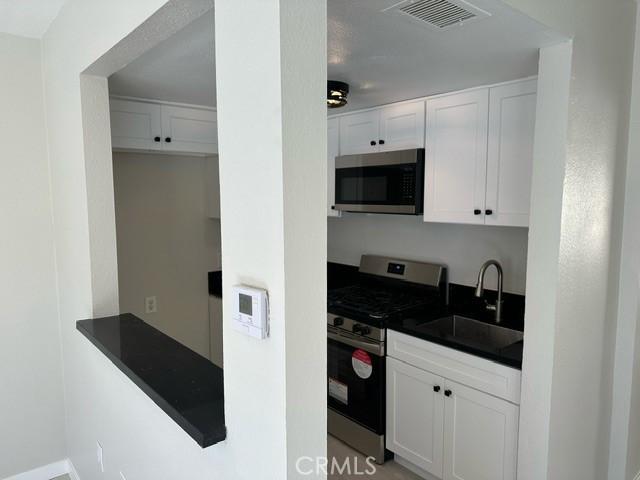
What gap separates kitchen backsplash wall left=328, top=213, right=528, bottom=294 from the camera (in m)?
2.67

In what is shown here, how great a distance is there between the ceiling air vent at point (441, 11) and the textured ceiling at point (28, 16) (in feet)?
4.94

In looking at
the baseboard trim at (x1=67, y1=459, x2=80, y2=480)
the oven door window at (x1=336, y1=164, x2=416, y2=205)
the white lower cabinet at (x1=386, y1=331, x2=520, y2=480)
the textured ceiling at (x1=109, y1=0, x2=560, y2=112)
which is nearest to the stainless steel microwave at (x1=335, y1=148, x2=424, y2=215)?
the oven door window at (x1=336, y1=164, x2=416, y2=205)

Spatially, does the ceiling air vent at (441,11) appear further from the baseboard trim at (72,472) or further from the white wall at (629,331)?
the baseboard trim at (72,472)

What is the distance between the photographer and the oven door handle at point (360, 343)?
2.64m

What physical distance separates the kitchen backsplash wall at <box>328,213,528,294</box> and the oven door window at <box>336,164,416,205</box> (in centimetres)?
44

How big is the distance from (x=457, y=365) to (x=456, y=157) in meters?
1.14

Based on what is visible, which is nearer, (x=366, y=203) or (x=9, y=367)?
(x=9, y=367)

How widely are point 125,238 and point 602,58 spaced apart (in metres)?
2.93

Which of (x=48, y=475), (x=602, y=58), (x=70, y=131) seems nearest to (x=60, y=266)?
(x=70, y=131)

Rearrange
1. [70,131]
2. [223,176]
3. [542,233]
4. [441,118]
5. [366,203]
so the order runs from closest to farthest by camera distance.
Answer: [223,176]
[542,233]
[70,131]
[441,118]
[366,203]

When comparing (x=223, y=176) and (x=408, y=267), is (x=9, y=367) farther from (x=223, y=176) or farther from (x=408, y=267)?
(x=408, y=267)

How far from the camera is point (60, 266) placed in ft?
7.88

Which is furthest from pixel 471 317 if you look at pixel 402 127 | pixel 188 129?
pixel 188 129

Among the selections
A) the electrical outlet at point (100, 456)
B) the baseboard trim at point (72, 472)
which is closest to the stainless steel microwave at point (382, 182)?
the electrical outlet at point (100, 456)
